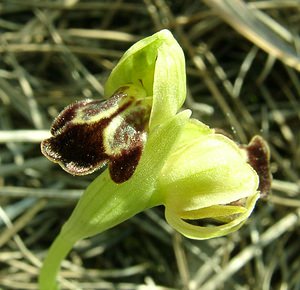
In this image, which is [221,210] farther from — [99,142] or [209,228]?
[99,142]

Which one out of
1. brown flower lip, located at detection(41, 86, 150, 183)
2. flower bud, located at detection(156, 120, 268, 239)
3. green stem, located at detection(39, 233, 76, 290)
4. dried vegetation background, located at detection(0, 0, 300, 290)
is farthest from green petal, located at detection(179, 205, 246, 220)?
dried vegetation background, located at detection(0, 0, 300, 290)

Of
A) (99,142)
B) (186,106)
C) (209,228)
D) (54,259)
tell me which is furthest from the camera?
(186,106)

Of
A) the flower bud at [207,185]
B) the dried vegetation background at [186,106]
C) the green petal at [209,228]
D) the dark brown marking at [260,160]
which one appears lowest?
the green petal at [209,228]

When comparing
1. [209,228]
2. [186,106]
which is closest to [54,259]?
[209,228]

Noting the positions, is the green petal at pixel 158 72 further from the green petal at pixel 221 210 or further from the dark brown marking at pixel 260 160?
the dark brown marking at pixel 260 160

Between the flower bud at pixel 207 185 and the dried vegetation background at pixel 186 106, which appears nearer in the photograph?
the flower bud at pixel 207 185

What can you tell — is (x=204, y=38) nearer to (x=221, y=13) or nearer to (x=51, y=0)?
(x=221, y=13)

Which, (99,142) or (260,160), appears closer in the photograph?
(99,142)

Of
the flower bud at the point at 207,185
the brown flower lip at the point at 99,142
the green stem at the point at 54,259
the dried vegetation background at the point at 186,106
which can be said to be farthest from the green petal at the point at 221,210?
the dried vegetation background at the point at 186,106
